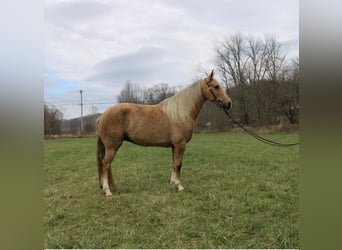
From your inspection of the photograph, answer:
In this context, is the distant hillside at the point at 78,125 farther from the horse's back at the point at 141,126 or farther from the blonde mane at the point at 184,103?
the blonde mane at the point at 184,103

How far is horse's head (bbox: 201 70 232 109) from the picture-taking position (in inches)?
59.1

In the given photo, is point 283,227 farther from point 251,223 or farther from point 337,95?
point 337,95

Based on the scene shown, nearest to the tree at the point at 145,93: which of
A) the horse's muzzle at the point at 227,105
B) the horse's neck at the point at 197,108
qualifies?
the horse's neck at the point at 197,108

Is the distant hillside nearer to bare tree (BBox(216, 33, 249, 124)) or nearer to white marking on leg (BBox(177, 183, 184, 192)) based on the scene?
white marking on leg (BBox(177, 183, 184, 192))

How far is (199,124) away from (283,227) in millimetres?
709

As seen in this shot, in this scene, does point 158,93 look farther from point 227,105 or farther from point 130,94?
point 227,105

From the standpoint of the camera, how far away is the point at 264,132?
139 cm

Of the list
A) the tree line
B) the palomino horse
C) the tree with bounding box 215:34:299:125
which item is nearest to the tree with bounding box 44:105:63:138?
the tree line

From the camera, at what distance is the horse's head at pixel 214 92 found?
1501 mm

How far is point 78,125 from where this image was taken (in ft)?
4.73

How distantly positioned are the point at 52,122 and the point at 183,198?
0.75 meters

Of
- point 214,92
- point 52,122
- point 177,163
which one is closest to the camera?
point 52,122

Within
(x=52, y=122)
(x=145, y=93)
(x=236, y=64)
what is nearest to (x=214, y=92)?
(x=236, y=64)

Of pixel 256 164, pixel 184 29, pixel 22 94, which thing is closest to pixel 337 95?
pixel 22 94
